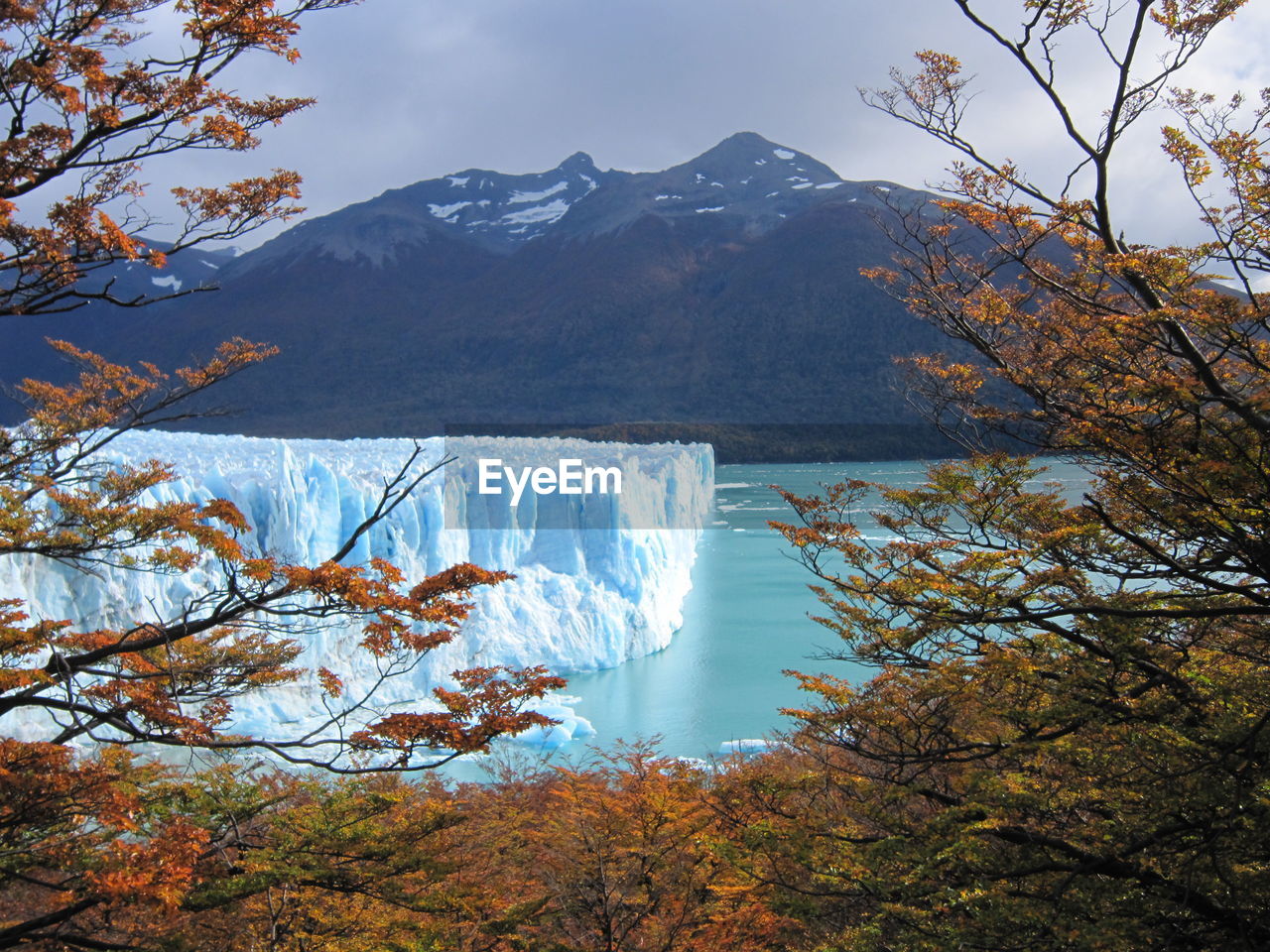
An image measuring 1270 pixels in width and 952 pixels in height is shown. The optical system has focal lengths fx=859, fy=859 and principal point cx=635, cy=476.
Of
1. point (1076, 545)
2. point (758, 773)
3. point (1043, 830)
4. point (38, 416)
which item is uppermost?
point (38, 416)

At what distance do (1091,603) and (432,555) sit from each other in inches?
486

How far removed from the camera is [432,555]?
15.1 m

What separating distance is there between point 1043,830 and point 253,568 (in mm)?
4360

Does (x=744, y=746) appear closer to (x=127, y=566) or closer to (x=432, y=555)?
(x=432, y=555)

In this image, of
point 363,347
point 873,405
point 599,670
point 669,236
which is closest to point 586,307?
point 669,236

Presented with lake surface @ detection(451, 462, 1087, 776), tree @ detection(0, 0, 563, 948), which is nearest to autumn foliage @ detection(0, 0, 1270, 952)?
tree @ detection(0, 0, 563, 948)

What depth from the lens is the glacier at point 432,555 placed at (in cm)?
1133

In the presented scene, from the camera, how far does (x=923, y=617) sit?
4.53 meters

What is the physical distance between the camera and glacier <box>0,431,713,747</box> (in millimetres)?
11328

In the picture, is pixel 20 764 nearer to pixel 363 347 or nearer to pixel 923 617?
pixel 923 617

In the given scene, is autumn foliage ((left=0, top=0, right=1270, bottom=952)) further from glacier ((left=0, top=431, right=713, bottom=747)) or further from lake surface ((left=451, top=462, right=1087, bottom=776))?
glacier ((left=0, top=431, right=713, bottom=747))

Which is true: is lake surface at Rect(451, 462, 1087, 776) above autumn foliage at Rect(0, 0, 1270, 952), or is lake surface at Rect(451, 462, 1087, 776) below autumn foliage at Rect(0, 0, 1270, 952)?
below

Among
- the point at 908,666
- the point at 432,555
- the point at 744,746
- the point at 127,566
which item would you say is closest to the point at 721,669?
the point at 744,746

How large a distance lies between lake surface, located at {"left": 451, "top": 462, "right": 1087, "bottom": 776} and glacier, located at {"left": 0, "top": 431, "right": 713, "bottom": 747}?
0.53 meters
